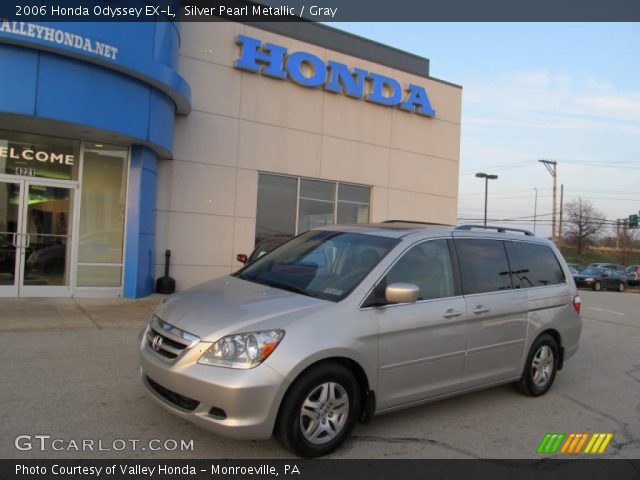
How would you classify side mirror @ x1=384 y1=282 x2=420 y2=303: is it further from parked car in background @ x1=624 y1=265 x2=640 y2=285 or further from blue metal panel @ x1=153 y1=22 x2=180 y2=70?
parked car in background @ x1=624 y1=265 x2=640 y2=285

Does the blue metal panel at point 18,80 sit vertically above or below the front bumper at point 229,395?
above

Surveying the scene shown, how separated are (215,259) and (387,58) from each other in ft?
27.0

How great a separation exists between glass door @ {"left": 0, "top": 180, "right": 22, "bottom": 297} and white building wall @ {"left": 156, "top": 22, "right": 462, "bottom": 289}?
301 cm

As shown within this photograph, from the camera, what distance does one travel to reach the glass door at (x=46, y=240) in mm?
10352

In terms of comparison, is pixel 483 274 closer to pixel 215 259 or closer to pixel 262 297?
pixel 262 297

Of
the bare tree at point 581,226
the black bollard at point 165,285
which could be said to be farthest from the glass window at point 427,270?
the bare tree at point 581,226

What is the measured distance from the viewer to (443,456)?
4.12 meters

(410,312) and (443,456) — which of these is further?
(410,312)

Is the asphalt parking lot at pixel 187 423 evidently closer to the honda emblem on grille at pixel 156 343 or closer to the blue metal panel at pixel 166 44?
the honda emblem on grille at pixel 156 343

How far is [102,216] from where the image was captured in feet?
36.7

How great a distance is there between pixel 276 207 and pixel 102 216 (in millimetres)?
4641

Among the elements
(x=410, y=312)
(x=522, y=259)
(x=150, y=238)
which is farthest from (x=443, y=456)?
(x=150, y=238)

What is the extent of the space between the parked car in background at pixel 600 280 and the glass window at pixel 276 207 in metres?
23.1

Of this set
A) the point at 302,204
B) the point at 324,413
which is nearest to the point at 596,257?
the point at 302,204
